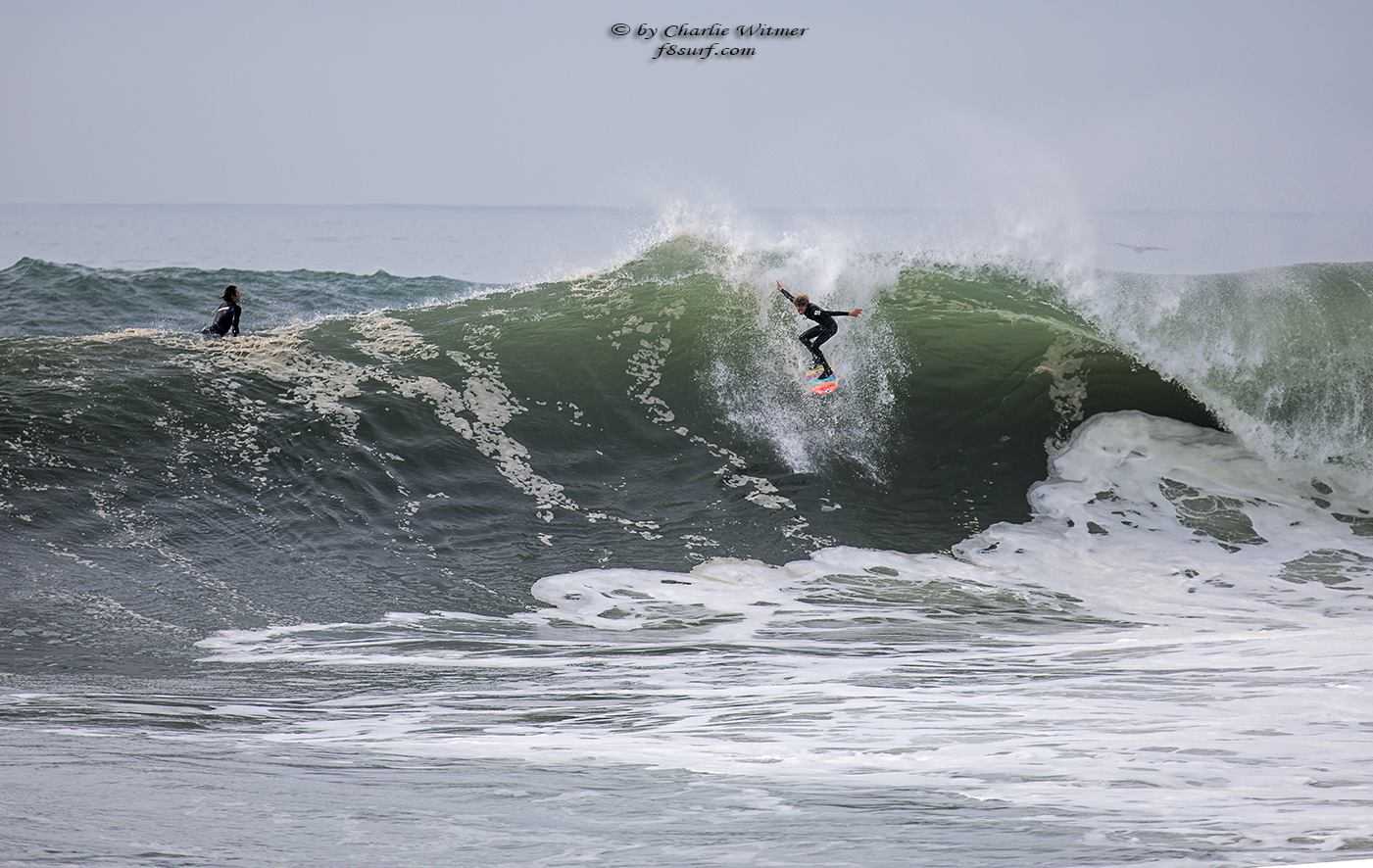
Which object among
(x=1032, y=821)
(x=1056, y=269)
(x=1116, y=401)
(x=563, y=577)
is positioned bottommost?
(x=1032, y=821)

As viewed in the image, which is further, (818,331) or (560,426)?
(818,331)

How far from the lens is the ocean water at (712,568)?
441cm

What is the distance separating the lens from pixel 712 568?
948cm

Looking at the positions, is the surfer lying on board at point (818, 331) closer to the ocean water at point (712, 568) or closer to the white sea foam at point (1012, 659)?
the ocean water at point (712, 568)

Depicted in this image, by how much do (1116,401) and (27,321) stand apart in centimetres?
1412

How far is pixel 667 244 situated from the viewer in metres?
15.0

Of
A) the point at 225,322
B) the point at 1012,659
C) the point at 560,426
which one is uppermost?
the point at 225,322

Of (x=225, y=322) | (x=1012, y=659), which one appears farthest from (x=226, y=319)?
(x=1012, y=659)

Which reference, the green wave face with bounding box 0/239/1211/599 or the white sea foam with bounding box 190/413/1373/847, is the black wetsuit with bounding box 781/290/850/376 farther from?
the white sea foam with bounding box 190/413/1373/847

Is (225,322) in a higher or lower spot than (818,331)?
higher

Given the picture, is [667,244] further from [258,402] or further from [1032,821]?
[1032,821]

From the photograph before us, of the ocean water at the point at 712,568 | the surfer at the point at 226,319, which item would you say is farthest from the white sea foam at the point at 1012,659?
the surfer at the point at 226,319

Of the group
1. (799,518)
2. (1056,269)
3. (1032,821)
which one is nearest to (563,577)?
(799,518)

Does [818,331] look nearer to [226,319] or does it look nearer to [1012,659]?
[1012,659]
